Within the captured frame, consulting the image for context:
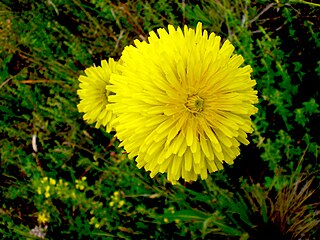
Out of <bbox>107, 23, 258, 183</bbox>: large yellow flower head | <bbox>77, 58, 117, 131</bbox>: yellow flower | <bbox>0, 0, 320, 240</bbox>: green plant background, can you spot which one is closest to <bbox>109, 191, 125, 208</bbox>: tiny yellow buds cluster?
<bbox>0, 0, 320, 240</bbox>: green plant background

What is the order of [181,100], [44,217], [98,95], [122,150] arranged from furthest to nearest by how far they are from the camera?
[44,217], [122,150], [98,95], [181,100]

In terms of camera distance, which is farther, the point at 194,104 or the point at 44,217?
the point at 44,217

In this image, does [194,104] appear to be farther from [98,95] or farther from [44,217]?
[44,217]

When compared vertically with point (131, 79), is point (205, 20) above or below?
above

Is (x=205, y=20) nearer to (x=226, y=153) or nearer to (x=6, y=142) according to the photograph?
(x=226, y=153)

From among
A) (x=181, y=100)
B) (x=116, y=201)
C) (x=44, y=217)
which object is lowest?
(x=44, y=217)

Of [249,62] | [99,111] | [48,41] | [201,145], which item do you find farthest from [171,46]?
[48,41]

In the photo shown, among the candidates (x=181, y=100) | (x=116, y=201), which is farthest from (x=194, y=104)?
(x=116, y=201)

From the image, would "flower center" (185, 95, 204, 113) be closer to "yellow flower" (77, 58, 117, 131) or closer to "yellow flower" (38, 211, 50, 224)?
"yellow flower" (77, 58, 117, 131)
